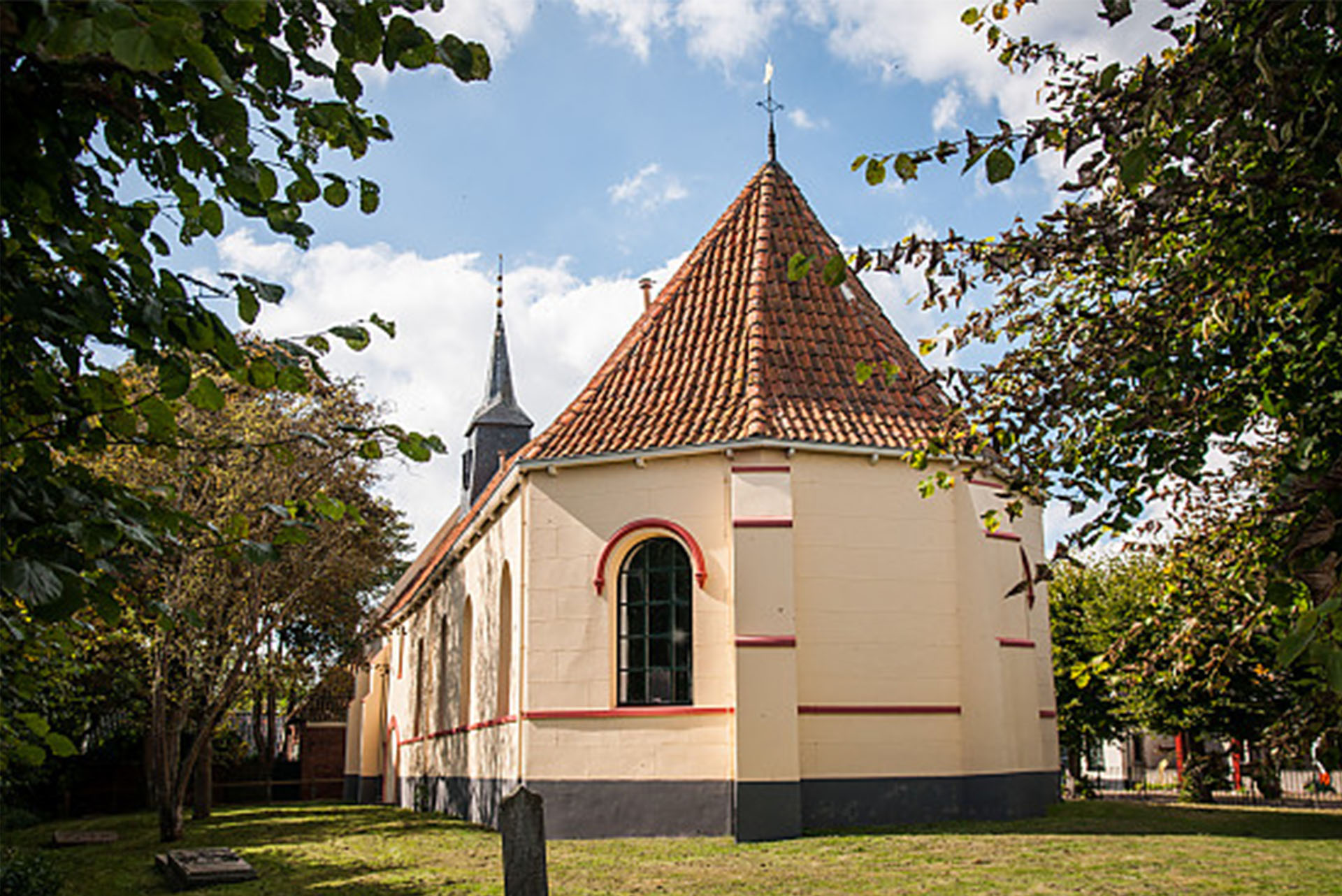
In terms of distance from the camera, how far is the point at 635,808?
53.3ft

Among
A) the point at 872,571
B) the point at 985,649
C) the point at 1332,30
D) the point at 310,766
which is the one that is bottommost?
the point at 310,766

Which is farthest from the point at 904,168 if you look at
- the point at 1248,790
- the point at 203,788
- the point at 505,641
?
the point at 1248,790

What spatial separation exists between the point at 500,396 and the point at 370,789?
1332cm

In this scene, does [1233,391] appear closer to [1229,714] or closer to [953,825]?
[953,825]

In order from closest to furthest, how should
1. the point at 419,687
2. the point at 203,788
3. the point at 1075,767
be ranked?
1. the point at 203,788
2. the point at 419,687
3. the point at 1075,767

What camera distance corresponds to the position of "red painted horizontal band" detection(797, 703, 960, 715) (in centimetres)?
1620

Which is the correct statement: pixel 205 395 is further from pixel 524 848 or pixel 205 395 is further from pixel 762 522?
pixel 762 522

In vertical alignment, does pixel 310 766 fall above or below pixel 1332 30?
below

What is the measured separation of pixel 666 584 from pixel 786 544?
6.43 ft

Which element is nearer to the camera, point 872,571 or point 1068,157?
point 1068,157

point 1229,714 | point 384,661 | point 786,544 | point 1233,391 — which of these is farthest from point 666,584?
point 384,661

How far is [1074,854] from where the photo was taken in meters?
12.5

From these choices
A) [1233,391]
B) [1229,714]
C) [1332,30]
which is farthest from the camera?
[1229,714]

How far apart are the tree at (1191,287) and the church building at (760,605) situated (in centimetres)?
897
